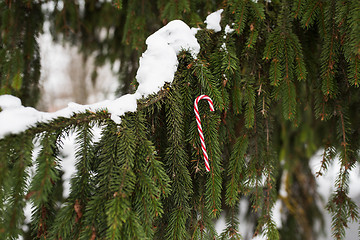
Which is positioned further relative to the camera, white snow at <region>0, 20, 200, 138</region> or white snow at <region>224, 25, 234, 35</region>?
white snow at <region>224, 25, 234, 35</region>

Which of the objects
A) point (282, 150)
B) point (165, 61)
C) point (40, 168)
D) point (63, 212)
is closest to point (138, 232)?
point (63, 212)

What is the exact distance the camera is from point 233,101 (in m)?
1.21

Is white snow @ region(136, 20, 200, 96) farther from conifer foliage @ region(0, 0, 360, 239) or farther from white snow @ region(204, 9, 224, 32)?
white snow @ region(204, 9, 224, 32)

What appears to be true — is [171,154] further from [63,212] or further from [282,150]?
[282,150]

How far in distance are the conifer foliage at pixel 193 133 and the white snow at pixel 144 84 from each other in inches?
1.2

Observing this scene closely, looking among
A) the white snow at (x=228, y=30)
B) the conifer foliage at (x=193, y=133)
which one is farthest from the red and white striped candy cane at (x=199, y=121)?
the white snow at (x=228, y=30)

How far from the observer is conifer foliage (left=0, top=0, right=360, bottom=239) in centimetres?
78

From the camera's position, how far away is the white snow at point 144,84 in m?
0.78

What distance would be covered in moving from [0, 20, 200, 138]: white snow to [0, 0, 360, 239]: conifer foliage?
3 centimetres

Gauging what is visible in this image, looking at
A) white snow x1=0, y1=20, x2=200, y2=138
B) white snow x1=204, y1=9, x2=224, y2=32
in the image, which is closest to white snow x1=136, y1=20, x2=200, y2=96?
white snow x1=0, y1=20, x2=200, y2=138

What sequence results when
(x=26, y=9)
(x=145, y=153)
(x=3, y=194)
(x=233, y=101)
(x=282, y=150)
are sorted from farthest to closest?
(x=282, y=150) < (x=26, y=9) < (x=233, y=101) < (x=145, y=153) < (x=3, y=194)

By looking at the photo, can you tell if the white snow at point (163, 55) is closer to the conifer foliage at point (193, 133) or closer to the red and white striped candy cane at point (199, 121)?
the conifer foliage at point (193, 133)

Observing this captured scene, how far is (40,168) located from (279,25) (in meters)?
1.23

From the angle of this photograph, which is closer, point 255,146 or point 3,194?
point 3,194
